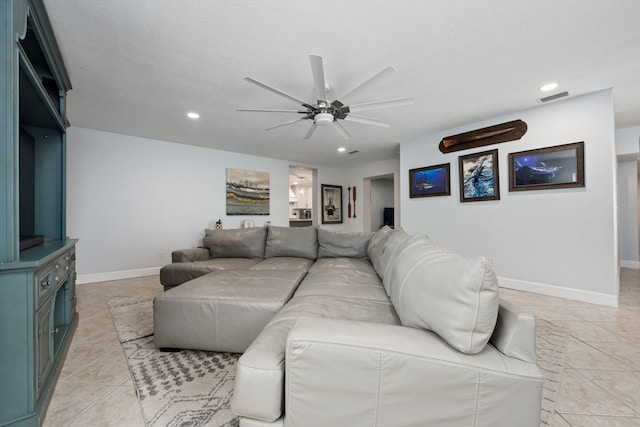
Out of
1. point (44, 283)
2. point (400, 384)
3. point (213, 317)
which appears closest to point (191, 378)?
point (213, 317)

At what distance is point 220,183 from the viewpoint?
516 cm

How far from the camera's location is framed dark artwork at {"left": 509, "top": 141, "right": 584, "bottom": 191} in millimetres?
2941

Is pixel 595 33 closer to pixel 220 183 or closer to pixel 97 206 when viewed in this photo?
pixel 220 183

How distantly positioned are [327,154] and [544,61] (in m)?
3.84

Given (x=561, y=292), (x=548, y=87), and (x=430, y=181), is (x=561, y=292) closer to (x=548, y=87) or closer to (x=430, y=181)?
(x=430, y=181)

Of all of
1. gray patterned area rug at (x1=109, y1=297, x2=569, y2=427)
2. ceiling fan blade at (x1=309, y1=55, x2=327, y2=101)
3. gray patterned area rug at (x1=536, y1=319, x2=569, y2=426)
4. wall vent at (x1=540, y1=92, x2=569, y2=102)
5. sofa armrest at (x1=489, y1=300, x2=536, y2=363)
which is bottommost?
gray patterned area rug at (x1=536, y1=319, x2=569, y2=426)

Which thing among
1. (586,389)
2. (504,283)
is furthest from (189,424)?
(504,283)

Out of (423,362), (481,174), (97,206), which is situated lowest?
(423,362)

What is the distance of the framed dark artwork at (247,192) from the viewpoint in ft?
17.4

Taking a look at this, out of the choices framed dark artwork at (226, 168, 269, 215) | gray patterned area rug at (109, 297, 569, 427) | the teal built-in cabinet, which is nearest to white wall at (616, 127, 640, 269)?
gray patterned area rug at (109, 297, 569, 427)

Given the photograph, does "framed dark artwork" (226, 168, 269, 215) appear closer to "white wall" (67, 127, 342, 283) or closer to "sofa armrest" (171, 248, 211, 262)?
"white wall" (67, 127, 342, 283)

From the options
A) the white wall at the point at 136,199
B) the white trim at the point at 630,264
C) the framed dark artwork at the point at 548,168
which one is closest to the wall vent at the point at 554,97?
the framed dark artwork at the point at 548,168

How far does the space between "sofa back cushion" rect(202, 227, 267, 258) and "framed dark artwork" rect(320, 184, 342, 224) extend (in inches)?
132

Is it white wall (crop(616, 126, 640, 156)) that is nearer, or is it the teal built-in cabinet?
the teal built-in cabinet
